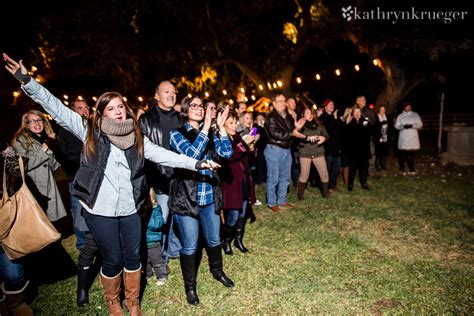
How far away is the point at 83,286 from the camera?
3.48 metres

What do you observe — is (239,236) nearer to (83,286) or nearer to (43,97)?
(83,286)

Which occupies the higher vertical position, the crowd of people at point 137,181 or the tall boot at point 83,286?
the crowd of people at point 137,181

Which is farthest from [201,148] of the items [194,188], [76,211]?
[76,211]

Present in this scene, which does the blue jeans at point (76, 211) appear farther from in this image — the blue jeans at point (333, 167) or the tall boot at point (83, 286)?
the blue jeans at point (333, 167)

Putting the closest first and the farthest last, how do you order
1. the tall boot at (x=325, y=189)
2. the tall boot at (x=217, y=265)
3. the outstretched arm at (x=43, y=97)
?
the outstretched arm at (x=43, y=97), the tall boot at (x=217, y=265), the tall boot at (x=325, y=189)

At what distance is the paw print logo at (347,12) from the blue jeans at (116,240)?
8973 millimetres

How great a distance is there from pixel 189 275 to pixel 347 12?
893cm

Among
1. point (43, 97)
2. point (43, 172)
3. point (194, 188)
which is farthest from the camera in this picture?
point (43, 172)

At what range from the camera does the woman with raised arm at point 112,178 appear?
2.69 meters

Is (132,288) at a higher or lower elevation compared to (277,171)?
lower

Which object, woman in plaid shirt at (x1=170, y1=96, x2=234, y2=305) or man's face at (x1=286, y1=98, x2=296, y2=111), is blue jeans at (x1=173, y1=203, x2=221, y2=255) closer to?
woman in plaid shirt at (x1=170, y1=96, x2=234, y2=305)

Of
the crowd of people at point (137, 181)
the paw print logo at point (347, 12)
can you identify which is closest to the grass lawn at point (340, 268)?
the crowd of people at point (137, 181)

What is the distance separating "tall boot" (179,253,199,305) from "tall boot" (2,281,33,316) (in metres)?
1.54

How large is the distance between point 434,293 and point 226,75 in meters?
15.1
